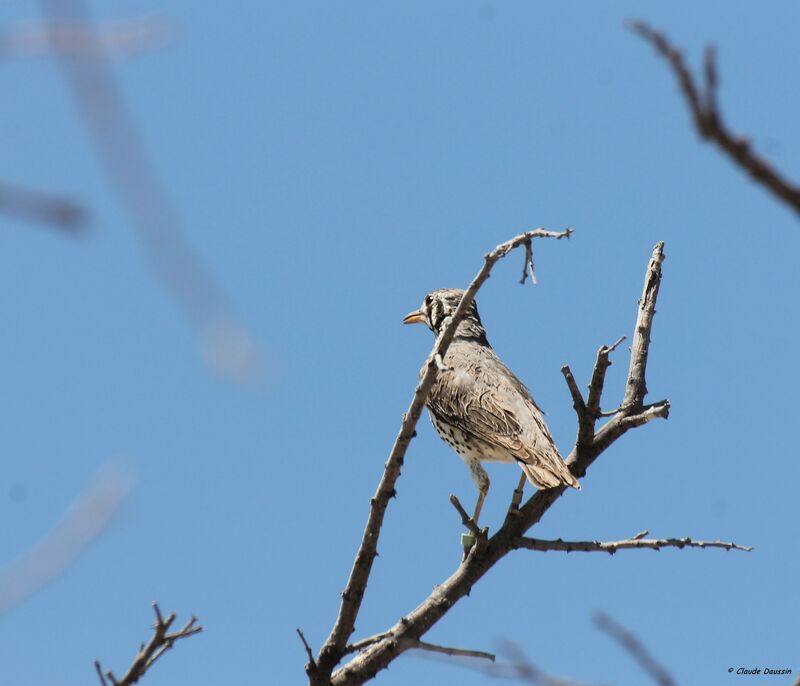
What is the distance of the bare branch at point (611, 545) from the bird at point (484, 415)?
1.63 m

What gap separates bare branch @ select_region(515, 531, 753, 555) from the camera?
5473 mm

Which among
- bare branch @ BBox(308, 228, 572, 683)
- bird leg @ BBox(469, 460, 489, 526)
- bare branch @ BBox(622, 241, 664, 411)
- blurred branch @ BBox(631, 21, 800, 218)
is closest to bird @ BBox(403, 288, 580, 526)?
bird leg @ BBox(469, 460, 489, 526)

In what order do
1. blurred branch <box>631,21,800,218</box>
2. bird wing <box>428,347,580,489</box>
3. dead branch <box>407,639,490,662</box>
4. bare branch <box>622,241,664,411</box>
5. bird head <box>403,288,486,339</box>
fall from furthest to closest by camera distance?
bird head <box>403,288,486,339</box> → bird wing <box>428,347,580,489</box> → bare branch <box>622,241,664,411</box> → dead branch <box>407,639,490,662</box> → blurred branch <box>631,21,800,218</box>

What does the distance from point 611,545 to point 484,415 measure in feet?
11.5

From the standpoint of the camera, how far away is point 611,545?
569cm

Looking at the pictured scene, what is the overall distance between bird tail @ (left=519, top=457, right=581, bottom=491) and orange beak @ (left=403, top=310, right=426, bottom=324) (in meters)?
4.45

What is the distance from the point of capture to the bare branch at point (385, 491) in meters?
4.98

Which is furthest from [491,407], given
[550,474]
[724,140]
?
[724,140]

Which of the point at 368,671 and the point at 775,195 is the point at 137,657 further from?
the point at 775,195

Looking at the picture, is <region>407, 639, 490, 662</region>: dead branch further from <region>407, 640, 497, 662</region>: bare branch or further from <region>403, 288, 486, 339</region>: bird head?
<region>403, 288, 486, 339</region>: bird head

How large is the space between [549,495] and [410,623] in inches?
60.2

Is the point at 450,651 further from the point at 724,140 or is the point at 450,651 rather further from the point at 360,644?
the point at 724,140

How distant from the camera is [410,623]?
19.0 feet

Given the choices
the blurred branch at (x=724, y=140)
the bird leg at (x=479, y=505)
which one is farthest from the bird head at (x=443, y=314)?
the blurred branch at (x=724, y=140)
